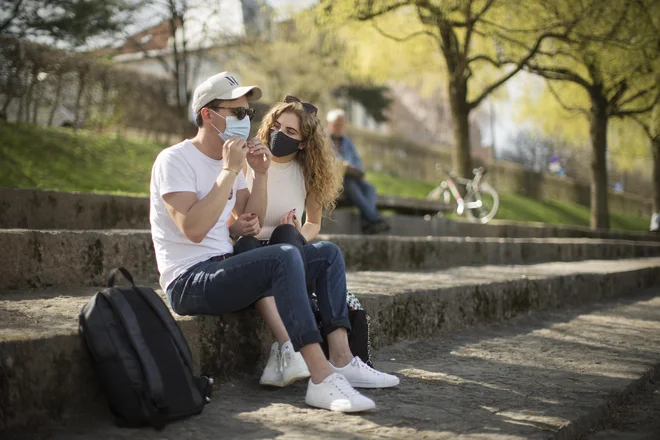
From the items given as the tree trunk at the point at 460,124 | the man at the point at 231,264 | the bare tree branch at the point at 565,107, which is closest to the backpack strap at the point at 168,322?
the man at the point at 231,264

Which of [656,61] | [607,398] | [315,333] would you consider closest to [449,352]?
[607,398]

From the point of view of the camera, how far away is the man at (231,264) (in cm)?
319

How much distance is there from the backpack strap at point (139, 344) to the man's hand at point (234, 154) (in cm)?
78

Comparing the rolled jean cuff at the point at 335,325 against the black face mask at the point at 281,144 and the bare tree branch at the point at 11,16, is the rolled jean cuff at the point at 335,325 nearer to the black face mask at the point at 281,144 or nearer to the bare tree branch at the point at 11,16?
the black face mask at the point at 281,144

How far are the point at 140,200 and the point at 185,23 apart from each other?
893 centimetres

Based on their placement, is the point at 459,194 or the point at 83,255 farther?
the point at 459,194

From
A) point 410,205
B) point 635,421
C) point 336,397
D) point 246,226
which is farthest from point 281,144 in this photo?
point 410,205

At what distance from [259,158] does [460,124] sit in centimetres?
1080

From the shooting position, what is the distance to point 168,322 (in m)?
2.92

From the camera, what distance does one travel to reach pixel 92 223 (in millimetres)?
6113

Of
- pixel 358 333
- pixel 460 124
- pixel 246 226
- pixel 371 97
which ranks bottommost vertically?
pixel 358 333

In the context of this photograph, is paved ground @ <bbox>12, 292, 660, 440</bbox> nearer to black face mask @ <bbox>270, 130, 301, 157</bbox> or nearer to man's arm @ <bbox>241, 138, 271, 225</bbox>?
man's arm @ <bbox>241, 138, 271, 225</bbox>

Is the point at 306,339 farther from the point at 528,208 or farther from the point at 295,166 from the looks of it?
the point at 528,208

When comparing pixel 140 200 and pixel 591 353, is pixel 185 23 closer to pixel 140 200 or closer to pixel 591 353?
pixel 140 200
